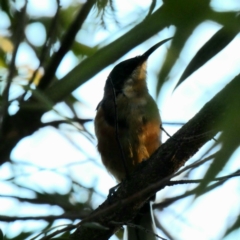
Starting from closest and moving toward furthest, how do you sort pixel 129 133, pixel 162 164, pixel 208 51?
pixel 208 51 < pixel 162 164 < pixel 129 133

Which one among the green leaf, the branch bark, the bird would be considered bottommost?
the green leaf

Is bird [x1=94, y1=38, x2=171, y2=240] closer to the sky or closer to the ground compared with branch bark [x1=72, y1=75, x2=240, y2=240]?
closer to the sky

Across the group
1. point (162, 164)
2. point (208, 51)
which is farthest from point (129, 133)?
point (208, 51)

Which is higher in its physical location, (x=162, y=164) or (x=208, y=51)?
(x=162, y=164)

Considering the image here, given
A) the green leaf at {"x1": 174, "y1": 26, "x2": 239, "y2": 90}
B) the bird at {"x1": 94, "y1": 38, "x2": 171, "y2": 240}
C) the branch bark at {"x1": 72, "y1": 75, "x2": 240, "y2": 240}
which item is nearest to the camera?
the green leaf at {"x1": 174, "y1": 26, "x2": 239, "y2": 90}

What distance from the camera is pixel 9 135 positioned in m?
2.79

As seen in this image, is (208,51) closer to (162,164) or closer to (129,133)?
(162,164)

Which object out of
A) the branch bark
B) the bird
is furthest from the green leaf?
the bird

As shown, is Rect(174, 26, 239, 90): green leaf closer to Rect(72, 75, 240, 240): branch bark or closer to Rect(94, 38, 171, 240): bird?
Rect(72, 75, 240, 240): branch bark

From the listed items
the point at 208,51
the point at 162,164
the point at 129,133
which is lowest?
the point at 208,51

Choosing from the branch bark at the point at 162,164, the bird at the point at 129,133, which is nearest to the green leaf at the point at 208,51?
the branch bark at the point at 162,164

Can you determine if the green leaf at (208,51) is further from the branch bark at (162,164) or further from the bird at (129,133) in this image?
the bird at (129,133)

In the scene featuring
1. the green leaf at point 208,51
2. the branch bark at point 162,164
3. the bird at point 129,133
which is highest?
the bird at point 129,133

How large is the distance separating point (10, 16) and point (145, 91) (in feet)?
3.47
